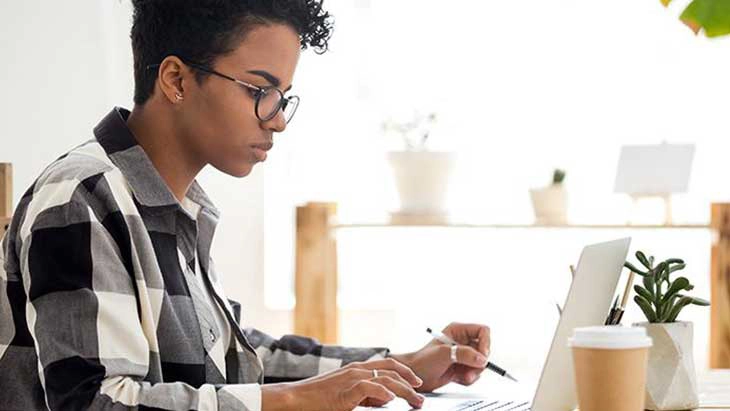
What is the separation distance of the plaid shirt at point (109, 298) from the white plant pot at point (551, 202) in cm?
225

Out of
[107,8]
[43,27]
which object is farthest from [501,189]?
[43,27]

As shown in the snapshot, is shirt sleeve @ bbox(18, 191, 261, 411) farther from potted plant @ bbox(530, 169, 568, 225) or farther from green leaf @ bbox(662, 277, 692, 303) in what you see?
potted plant @ bbox(530, 169, 568, 225)

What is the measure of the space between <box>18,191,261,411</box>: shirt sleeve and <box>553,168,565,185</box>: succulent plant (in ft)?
8.55

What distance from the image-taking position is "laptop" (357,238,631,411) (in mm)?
1422

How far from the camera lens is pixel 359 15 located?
443cm

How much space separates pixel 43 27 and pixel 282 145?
4.45 feet

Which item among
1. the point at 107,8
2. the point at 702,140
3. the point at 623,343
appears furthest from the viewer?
the point at 702,140

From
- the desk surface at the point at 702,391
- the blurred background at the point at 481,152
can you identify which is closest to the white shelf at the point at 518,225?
the blurred background at the point at 481,152

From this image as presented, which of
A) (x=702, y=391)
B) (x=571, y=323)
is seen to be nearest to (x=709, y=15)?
(x=571, y=323)

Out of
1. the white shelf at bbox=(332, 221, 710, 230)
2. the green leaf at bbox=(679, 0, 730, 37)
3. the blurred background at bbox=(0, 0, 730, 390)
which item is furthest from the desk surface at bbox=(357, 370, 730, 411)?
the blurred background at bbox=(0, 0, 730, 390)

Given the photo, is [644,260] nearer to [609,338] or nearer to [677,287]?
[677,287]

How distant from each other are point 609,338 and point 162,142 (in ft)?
2.51

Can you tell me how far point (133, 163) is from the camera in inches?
64.6

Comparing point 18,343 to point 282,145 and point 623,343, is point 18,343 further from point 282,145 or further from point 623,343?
point 282,145
